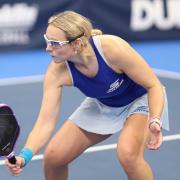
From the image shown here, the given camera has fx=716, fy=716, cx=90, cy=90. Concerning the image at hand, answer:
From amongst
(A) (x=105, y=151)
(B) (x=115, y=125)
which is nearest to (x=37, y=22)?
(A) (x=105, y=151)

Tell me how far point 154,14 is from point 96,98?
831 cm

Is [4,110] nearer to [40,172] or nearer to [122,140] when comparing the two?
[122,140]

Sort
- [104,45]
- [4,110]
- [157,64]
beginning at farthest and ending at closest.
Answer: [157,64] → [104,45] → [4,110]

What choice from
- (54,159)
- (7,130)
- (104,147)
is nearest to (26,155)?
(7,130)

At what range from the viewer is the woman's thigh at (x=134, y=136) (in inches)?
195

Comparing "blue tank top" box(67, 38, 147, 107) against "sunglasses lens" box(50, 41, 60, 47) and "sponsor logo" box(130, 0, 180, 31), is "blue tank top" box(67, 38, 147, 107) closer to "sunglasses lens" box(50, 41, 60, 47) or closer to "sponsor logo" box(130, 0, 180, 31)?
"sunglasses lens" box(50, 41, 60, 47)

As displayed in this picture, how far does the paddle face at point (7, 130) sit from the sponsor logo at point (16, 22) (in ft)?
26.2

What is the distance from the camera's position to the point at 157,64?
37.3ft

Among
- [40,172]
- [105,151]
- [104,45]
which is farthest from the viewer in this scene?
[105,151]

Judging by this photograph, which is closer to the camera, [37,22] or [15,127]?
[15,127]

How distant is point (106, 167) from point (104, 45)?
182cm

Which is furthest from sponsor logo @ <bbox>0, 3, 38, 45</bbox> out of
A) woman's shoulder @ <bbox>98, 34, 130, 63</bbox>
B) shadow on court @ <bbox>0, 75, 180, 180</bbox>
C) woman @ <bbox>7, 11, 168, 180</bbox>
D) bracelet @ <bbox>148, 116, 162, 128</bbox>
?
bracelet @ <bbox>148, 116, 162, 128</bbox>

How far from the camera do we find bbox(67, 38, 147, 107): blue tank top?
4996mm

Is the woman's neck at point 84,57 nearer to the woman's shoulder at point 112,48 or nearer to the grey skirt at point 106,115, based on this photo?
the woman's shoulder at point 112,48
